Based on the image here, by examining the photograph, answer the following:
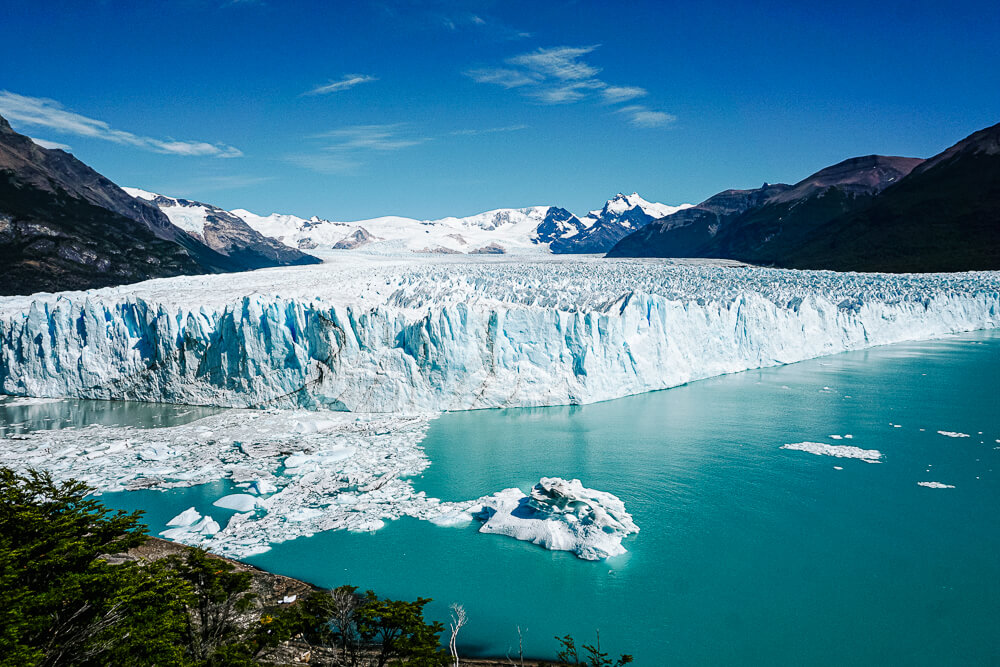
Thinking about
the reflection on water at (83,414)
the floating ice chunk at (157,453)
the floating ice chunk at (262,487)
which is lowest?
the floating ice chunk at (262,487)

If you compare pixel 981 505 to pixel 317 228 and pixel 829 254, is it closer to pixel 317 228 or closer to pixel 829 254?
pixel 829 254

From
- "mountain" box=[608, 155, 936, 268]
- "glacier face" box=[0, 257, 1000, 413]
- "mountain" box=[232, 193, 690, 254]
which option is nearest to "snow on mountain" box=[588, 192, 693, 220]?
"mountain" box=[232, 193, 690, 254]

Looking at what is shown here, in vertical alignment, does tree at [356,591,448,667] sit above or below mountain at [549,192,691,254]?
below

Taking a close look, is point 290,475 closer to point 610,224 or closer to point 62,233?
point 62,233

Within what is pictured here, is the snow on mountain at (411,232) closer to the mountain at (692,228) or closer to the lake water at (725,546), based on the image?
the mountain at (692,228)

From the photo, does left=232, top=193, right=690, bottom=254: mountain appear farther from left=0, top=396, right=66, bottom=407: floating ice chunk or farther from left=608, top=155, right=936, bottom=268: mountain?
left=0, top=396, right=66, bottom=407: floating ice chunk

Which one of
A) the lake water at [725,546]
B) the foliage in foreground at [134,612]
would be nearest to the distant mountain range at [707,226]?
the lake water at [725,546]

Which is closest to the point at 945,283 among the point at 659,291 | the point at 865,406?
the point at 659,291

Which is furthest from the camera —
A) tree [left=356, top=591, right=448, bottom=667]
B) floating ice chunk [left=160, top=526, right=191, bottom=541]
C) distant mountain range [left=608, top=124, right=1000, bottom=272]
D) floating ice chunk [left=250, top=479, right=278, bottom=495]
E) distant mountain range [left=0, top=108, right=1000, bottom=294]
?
distant mountain range [left=608, top=124, right=1000, bottom=272]
